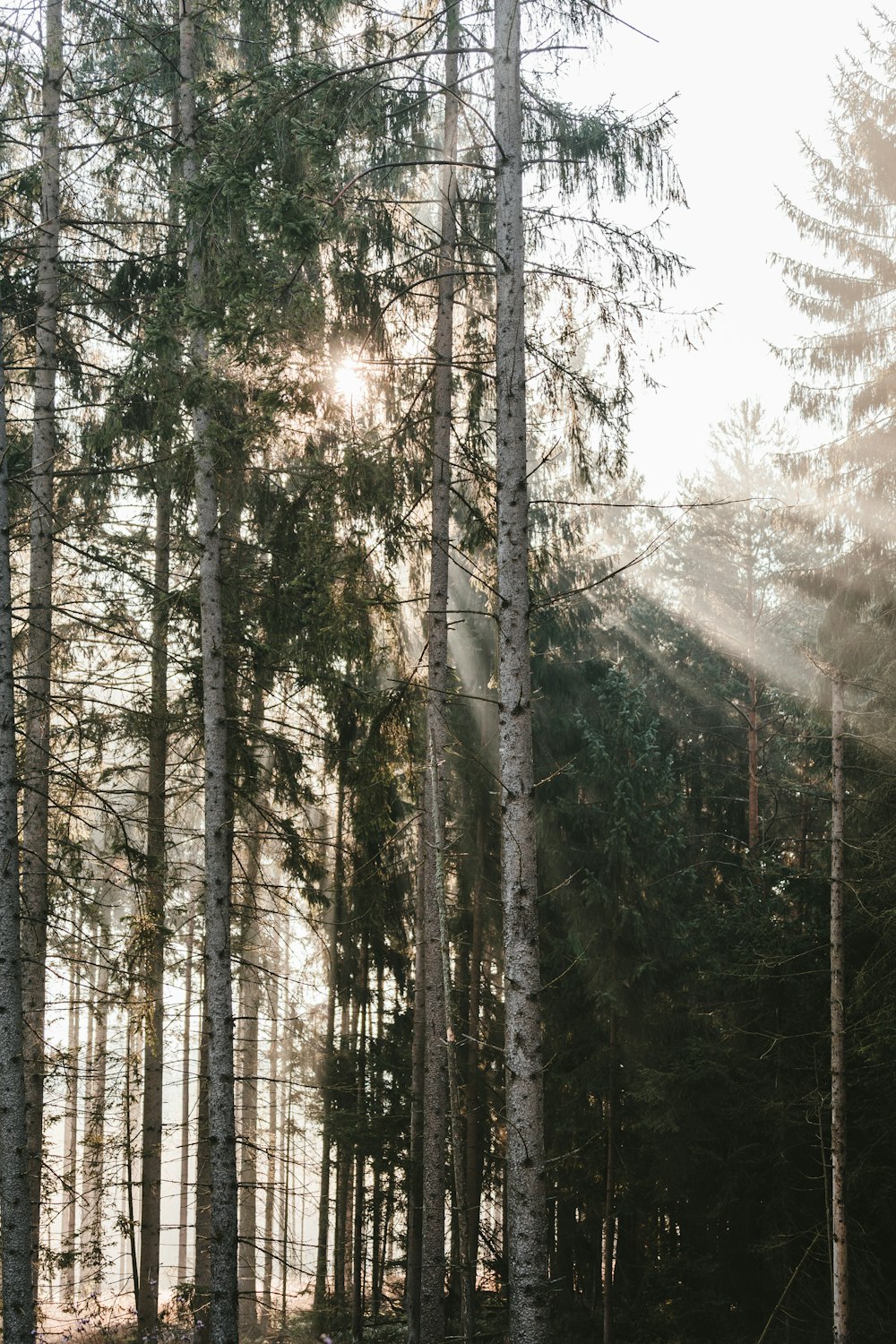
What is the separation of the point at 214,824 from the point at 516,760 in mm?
3243

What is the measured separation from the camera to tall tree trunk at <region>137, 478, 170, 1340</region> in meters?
9.21

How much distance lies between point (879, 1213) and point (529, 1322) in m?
9.02

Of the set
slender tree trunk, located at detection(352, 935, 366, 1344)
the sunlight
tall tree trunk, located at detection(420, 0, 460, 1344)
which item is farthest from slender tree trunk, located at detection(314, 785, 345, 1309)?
the sunlight

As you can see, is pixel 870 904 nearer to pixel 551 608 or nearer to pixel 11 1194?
pixel 551 608

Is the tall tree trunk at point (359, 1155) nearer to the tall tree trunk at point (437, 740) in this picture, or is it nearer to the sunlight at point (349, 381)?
the tall tree trunk at point (437, 740)

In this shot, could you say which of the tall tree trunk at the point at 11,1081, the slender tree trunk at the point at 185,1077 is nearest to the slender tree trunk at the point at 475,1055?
the slender tree trunk at the point at 185,1077

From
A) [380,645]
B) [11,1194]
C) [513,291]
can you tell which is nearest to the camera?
[513,291]

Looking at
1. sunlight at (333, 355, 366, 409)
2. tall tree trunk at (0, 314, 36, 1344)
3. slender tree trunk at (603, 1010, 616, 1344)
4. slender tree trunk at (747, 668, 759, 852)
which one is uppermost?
sunlight at (333, 355, 366, 409)

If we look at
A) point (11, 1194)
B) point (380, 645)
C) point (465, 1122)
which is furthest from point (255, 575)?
point (465, 1122)

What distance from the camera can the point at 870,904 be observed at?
37.6 feet

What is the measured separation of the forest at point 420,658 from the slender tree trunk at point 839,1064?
58 mm

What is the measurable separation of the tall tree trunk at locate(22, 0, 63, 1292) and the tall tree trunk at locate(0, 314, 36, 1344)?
1347 mm

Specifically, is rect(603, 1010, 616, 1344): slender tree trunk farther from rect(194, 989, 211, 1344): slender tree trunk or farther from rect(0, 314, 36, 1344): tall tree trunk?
rect(0, 314, 36, 1344): tall tree trunk

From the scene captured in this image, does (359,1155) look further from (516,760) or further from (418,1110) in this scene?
(516,760)
